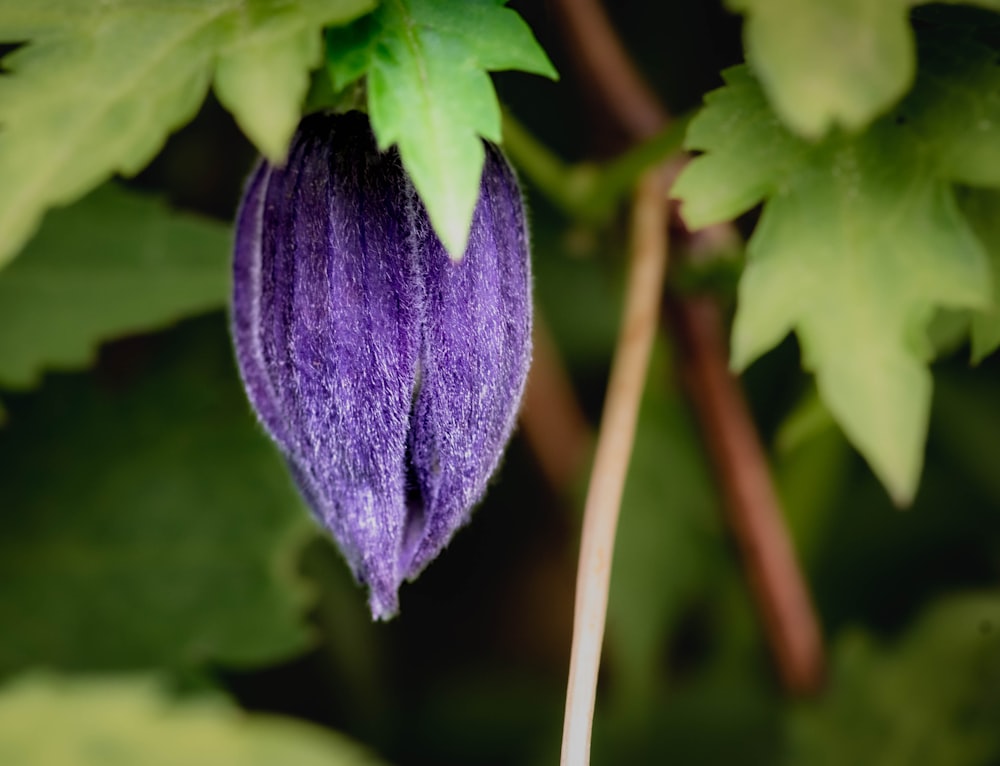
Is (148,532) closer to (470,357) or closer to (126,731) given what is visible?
(126,731)

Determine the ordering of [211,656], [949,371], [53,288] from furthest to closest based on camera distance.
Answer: [949,371], [211,656], [53,288]

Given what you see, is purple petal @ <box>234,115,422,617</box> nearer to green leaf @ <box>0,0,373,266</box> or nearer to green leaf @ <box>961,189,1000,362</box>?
green leaf @ <box>0,0,373,266</box>

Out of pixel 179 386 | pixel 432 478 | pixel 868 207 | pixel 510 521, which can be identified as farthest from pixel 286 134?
pixel 510 521

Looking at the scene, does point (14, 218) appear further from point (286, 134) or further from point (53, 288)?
point (53, 288)

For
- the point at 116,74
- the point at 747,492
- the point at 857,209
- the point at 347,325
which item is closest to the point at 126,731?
the point at 347,325

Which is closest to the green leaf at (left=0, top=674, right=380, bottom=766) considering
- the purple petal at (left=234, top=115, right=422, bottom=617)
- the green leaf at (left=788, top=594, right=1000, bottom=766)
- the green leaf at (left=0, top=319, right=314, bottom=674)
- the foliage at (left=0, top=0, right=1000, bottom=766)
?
the foliage at (left=0, top=0, right=1000, bottom=766)

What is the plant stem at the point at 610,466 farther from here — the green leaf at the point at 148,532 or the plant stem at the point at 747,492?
the green leaf at the point at 148,532
